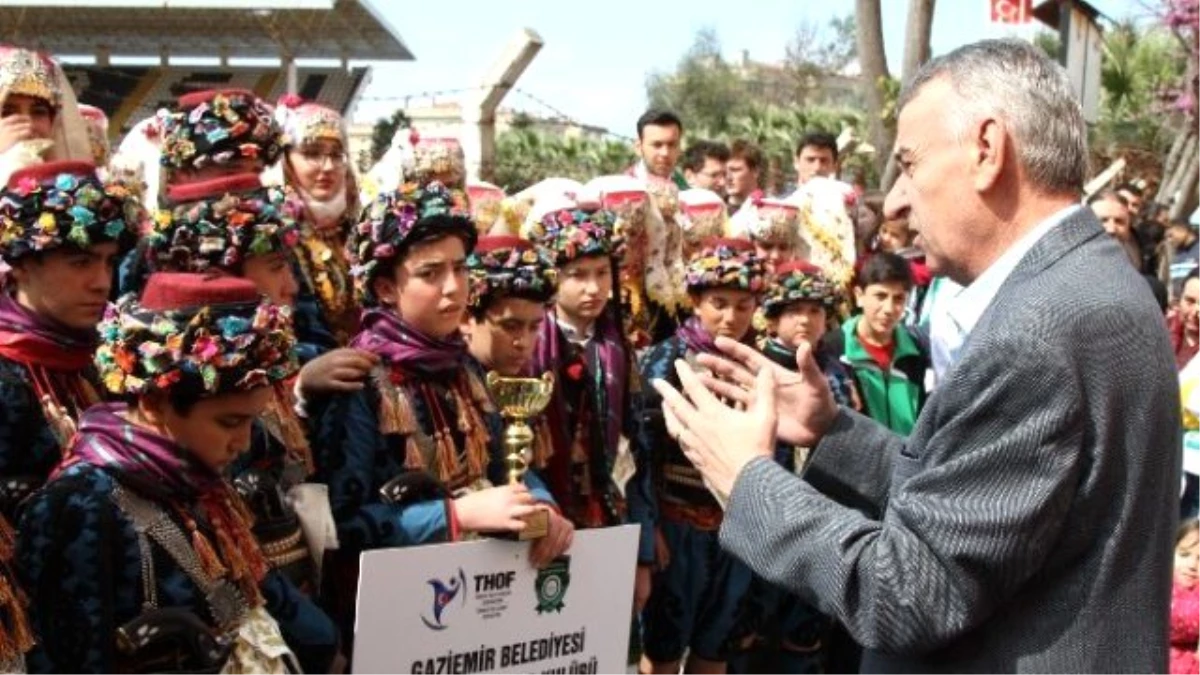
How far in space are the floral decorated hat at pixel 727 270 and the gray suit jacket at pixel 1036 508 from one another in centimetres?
346

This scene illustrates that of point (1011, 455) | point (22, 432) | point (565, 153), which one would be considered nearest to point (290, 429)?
point (22, 432)

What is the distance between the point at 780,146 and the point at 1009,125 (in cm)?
2830

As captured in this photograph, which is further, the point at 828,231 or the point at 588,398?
the point at 828,231

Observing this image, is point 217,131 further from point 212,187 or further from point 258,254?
point 258,254

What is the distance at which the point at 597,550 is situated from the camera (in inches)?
153

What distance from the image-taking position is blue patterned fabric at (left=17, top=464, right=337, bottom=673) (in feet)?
9.11

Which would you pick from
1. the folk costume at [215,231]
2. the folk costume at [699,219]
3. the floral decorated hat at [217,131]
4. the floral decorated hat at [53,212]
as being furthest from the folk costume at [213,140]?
the folk costume at [699,219]

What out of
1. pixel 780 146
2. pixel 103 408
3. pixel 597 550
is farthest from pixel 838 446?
pixel 780 146

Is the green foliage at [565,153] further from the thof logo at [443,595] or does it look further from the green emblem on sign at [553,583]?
the thof logo at [443,595]

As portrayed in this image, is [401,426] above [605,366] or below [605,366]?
above

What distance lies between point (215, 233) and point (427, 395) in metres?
0.70

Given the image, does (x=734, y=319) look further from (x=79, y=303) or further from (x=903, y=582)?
(x=903, y=582)

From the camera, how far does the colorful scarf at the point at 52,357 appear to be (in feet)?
11.1

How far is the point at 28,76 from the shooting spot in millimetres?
4512
